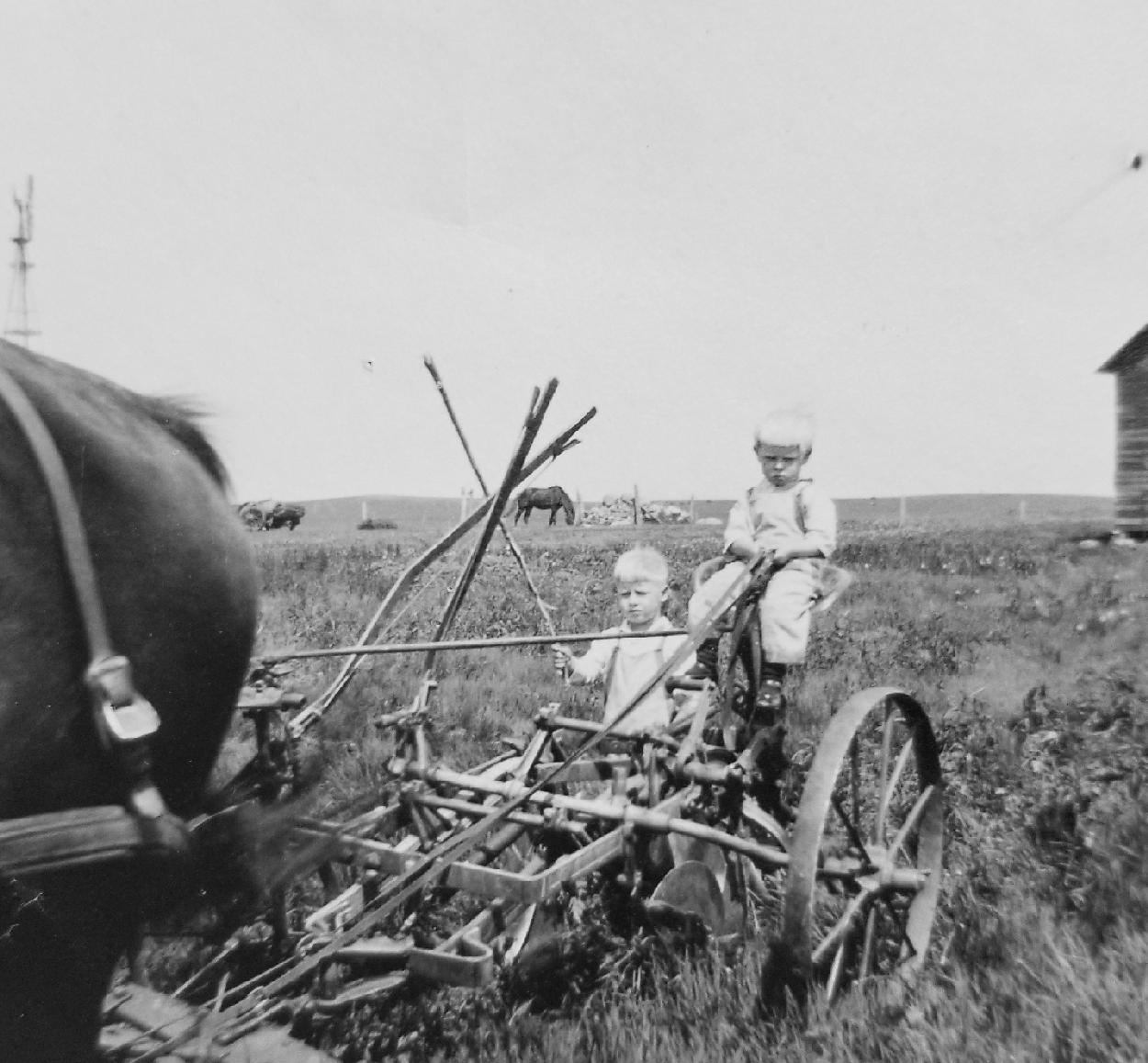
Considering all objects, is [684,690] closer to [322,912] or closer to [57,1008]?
[322,912]

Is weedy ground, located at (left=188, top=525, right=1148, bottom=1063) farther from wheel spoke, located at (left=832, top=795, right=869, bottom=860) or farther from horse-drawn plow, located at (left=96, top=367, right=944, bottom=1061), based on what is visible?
wheel spoke, located at (left=832, top=795, right=869, bottom=860)

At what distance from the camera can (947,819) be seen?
4070 mm

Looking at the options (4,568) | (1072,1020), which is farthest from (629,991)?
(4,568)

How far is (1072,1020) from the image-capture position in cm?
231

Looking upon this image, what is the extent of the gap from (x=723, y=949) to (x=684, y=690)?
1.22 meters

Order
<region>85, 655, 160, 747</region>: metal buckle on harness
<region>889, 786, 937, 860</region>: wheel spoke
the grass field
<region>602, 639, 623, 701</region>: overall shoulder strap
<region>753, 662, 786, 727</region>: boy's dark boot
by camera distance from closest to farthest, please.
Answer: <region>85, 655, 160, 747</region>: metal buckle on harness, <region>889, 786, 937, 860</region>: wheel spoke, <region>753, 662, 786, 727</region>: boy's dark boot, <region>602, 639, 623, 701</region>: overall shoulder strap, the grass field

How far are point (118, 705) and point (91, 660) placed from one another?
3.6 inches

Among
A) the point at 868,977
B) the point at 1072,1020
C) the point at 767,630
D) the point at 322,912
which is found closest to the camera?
the point at 1072,1020

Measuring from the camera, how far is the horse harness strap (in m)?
1.56

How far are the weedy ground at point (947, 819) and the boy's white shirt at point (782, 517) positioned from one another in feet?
4.36

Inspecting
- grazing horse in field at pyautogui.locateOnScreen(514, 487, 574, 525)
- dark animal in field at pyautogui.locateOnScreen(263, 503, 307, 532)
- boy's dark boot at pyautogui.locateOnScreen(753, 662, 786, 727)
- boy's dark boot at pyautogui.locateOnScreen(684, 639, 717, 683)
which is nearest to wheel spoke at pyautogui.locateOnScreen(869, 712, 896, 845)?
boy's dark boot at pyautogui.locateOnScreen(753, 662, 786, 727)

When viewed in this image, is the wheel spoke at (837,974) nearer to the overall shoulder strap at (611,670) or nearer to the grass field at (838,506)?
the overall shoulder strap at (611,670)

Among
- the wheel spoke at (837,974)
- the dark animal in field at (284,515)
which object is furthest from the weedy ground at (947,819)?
the dark animal in field at (284,515)

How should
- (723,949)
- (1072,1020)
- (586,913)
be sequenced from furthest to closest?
(586,913) → (723,949) → (1072,1020)
